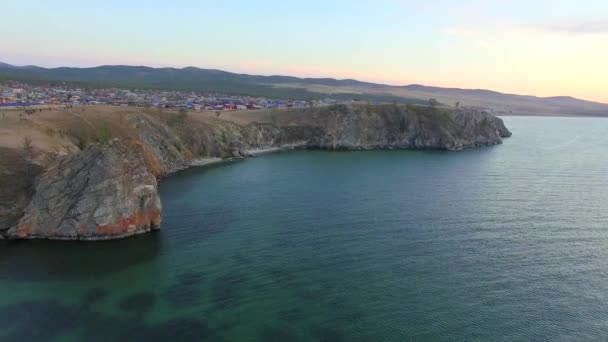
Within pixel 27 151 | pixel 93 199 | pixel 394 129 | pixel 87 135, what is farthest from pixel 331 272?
pixel 394 129

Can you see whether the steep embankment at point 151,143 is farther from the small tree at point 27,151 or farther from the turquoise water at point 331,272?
the turquoise water at point 331,272

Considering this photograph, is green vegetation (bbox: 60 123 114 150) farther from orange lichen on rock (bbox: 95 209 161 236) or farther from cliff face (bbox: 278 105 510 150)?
cliff face (bbox: 278 105 510 150)

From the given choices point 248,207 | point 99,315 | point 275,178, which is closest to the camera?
point 99,315

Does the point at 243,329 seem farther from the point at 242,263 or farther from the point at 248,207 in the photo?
the point at 248,207

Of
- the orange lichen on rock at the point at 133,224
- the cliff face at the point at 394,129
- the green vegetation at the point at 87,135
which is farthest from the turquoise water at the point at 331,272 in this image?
the cliff face at the point at 394,129

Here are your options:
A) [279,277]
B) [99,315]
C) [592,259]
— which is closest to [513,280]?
[592,259]

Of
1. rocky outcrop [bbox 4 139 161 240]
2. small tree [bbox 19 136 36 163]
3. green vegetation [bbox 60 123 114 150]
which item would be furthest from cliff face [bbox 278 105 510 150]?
small tree [bbox 19 136 36 163]
